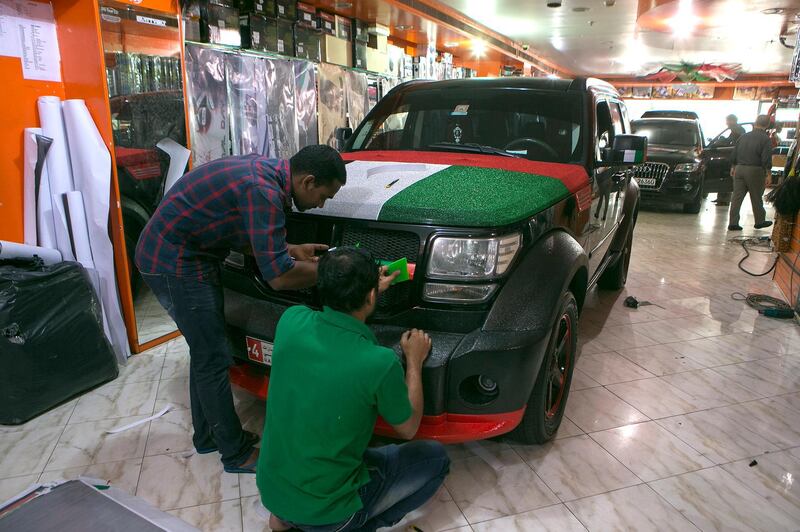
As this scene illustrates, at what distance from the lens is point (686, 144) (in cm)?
963

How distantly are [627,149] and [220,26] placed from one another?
3.26 m

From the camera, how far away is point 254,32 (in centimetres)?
462

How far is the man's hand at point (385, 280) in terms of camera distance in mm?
1849

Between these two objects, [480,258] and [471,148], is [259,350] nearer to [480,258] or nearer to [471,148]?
[480,258]

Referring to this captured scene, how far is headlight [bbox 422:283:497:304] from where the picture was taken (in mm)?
2047

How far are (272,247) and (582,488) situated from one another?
1635 millimetres

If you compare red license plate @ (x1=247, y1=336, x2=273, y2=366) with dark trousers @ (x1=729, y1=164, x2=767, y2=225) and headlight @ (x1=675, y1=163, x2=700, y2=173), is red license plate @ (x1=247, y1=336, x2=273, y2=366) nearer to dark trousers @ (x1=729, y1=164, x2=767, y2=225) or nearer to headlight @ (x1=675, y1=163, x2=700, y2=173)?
dark trousers @ (x1=729, y1=164, x2=767, y2=225)

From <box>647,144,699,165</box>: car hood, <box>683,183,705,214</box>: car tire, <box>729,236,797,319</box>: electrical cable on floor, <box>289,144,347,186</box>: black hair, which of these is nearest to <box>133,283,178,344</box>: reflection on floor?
<box>289,144,347,186</box>: black hair

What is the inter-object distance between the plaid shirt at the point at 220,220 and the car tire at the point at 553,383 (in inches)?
45.1

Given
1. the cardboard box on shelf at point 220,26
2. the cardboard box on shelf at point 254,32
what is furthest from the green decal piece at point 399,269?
the cardboard box on shelf at point 254,32

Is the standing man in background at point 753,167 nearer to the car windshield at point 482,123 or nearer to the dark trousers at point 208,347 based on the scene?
the car windshield at point 482,123

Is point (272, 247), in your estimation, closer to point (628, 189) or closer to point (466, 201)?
point (466, 201)

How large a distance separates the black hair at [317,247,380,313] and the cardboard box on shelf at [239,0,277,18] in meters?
3.85

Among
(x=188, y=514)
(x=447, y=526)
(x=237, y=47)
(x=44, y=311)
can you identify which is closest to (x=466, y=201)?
(x=447, y=526)
